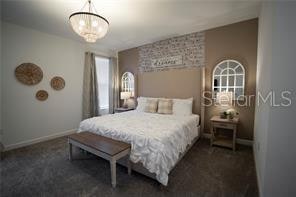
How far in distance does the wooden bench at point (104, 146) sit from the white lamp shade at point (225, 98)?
7.25 ft

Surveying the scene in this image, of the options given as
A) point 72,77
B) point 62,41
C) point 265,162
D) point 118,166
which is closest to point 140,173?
point 118,166

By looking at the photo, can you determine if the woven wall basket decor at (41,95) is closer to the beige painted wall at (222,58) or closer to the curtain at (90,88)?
the curtain at (90,88)

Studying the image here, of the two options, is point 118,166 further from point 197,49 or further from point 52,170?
point 197,49

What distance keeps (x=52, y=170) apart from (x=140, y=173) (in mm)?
1395

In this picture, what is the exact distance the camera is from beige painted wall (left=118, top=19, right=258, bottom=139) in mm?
2930

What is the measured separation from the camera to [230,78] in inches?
126

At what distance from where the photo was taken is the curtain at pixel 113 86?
5.04 metres

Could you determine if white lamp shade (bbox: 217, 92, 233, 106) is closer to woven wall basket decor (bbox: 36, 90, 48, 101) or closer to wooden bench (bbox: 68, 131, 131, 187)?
wooden bench (bbox: 68, 131, 131, 187)

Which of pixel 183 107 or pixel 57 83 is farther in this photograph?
pixel 57 83

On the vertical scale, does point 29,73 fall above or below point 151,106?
above

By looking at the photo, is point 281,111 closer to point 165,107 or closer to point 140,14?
point 165,107

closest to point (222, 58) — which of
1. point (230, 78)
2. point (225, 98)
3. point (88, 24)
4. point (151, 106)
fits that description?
point (230, 78)

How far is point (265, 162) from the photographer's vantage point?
149cm

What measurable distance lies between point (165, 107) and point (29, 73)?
10.5 feet
